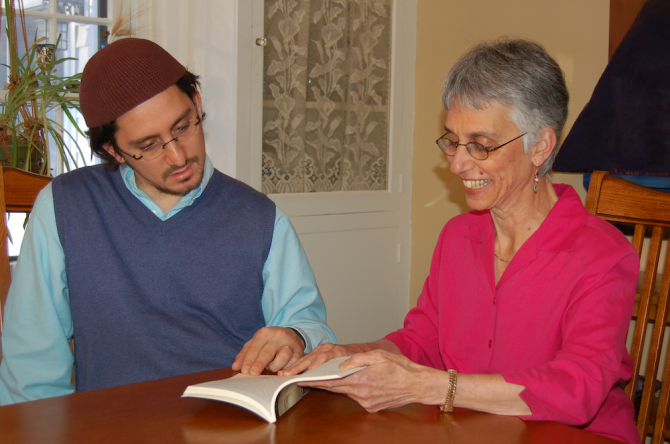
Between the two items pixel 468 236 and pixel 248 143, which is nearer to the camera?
pixel 468 236

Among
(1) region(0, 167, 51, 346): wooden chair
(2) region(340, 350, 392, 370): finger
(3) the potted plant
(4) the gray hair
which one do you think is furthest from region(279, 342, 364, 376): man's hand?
(3) the potted plant

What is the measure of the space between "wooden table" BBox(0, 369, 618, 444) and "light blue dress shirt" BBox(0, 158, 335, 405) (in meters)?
0.38

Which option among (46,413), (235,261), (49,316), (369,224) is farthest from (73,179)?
(369,224)

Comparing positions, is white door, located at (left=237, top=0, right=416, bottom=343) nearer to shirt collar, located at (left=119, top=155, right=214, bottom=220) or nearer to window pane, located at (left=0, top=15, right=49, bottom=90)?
window pane, located at (left=0, top=15, right=49, bottom=90)

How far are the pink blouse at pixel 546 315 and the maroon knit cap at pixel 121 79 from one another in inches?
30.7

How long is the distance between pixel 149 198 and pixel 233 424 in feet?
2.38

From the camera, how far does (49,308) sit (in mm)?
1378

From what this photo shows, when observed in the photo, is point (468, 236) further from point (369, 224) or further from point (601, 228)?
point (369, 224)

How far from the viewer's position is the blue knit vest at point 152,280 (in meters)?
1.39

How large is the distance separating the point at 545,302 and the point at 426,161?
2.09m

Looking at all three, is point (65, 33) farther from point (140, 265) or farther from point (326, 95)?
point (140, 265)

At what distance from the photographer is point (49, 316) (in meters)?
1.38

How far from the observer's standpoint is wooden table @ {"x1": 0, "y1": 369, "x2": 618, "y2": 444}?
0.89 meters

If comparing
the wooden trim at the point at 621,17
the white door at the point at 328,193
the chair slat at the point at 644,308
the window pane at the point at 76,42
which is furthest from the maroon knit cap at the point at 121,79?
the wooden trim at the point at 621,17
